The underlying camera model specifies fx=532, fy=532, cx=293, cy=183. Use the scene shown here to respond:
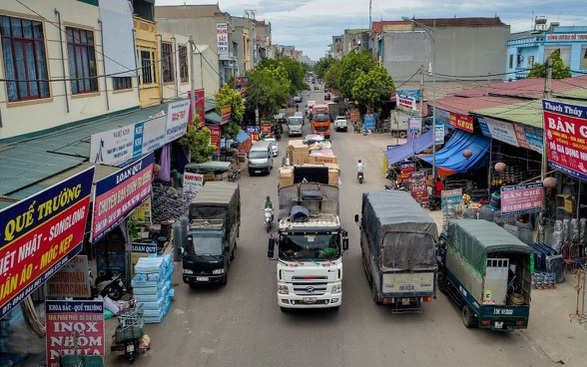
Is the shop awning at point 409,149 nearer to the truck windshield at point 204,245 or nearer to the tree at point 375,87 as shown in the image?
the truck windshield at point 204,245

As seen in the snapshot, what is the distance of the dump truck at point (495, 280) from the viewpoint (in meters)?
13.3

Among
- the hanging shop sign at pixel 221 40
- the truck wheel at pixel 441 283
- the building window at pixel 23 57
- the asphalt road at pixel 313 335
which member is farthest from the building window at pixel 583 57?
the building window at pixel 23 57

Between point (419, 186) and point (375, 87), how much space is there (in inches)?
1252

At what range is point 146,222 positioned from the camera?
21656mm

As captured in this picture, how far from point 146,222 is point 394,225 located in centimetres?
1123

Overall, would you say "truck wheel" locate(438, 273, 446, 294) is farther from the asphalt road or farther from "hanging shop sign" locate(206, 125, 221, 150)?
"hanging shop sign" locate(206, 125, 221, 150)

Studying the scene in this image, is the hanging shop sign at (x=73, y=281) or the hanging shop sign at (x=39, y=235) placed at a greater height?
the hanging shop sign at (x=39, y=235)

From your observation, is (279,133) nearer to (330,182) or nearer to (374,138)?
(374,138)

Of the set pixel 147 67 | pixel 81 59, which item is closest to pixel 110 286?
pixel 81 59

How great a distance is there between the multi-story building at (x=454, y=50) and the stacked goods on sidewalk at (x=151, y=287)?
5370 cm

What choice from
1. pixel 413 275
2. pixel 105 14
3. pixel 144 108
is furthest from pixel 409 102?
pixel 413 275

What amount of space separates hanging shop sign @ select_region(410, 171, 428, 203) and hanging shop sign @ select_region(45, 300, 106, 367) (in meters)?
19.7

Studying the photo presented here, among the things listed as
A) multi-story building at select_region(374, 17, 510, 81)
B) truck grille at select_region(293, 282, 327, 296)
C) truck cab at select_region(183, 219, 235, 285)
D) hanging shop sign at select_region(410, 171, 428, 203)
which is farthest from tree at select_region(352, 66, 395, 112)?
truck grille at select_region(293, 282, 327, 296)

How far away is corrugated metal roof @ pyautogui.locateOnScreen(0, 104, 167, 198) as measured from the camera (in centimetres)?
1111
